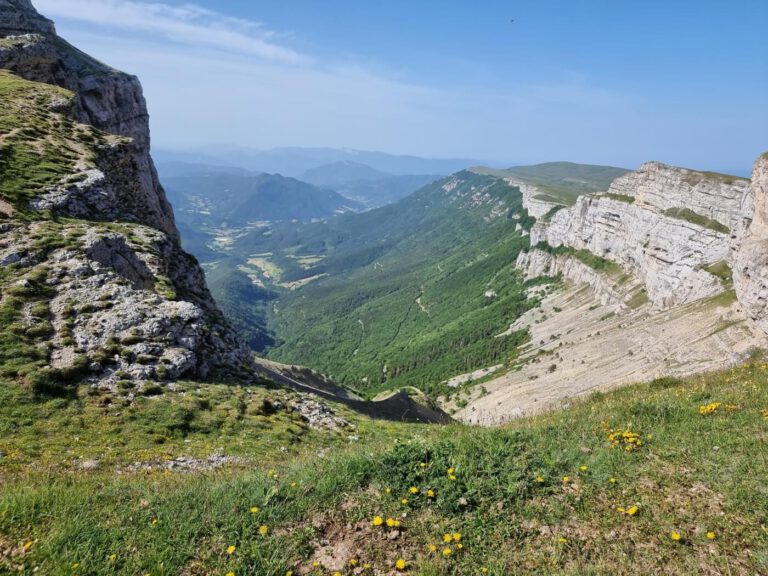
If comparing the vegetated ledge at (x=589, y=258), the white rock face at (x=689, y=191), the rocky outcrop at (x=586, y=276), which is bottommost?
the rocky outcrop at (x=586, y=276)

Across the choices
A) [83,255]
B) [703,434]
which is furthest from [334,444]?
[83,255]

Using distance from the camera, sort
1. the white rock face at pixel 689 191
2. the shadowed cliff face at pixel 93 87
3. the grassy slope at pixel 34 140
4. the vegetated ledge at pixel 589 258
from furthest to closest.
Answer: the vegetated ledge at pixel 589 258 < the white rock face at pixel 689 191 < the shadowed cliff face at pixel 93 87 < the grassy slope at pixel 34 140

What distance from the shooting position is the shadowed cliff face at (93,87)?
51.0m

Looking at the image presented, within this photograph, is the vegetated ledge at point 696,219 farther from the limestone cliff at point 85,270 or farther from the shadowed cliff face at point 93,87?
the shadowed cliff face at point 93,87

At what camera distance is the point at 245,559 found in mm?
8414

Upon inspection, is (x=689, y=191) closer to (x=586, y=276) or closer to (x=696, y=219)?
(x=696, y=219)

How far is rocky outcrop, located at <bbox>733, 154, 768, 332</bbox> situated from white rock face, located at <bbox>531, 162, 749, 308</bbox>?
9.97 m

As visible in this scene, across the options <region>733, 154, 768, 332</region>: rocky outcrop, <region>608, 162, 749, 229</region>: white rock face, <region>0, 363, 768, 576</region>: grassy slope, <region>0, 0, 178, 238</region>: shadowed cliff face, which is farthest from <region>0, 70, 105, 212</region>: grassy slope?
<region>608, 162, 749, 229</region>: white rock face

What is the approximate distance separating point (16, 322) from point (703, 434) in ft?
95.5

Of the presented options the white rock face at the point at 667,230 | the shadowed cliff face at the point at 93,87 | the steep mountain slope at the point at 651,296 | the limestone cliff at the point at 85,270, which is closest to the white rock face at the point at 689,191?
the white rock face at the point at 667,230

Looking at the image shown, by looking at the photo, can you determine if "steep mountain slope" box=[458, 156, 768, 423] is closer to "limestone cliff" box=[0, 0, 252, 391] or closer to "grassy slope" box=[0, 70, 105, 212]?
"limestone cliff" box=[0, 0, 252, 391]

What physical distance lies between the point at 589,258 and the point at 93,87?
15731 centimetres

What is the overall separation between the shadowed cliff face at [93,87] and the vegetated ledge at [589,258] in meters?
139

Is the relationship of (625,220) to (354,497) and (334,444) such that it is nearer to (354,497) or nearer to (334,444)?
(334,444)
